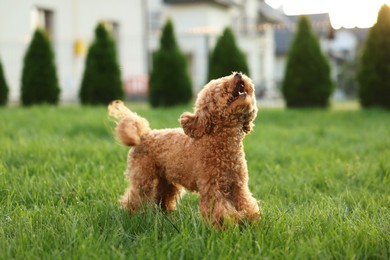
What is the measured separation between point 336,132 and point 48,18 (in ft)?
50.3

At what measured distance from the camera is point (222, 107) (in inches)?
130

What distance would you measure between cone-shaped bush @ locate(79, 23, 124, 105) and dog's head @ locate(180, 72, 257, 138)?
35.7ft

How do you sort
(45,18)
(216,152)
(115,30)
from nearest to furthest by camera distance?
(216,152), (45,18), (115,30)

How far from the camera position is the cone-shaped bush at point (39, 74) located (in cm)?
1355

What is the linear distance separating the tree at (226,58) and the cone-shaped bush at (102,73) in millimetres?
2395

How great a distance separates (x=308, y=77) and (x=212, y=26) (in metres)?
16.6

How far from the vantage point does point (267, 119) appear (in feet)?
36.1

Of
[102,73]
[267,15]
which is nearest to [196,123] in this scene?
[102,73]

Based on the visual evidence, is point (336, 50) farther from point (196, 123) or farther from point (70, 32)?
point (196, 123)

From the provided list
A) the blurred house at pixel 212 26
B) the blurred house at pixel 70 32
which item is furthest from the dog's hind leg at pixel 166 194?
the blurred house at pixel 212 26

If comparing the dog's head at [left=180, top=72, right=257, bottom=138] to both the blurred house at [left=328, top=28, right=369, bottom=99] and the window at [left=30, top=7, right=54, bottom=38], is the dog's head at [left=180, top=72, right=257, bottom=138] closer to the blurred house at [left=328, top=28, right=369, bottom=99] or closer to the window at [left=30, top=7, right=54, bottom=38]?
the window at [left=30, top=7, right=54, bottom=38]

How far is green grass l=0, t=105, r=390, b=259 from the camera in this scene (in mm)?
2904

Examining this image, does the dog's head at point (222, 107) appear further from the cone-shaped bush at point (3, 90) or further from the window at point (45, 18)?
the window at point (45, 18)

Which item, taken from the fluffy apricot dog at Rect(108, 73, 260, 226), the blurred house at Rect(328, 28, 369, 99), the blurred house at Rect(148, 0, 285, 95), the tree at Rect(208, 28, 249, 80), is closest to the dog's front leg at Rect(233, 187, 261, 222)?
the fluffy apricot dog at Rect(108, 73, 260, 226)
